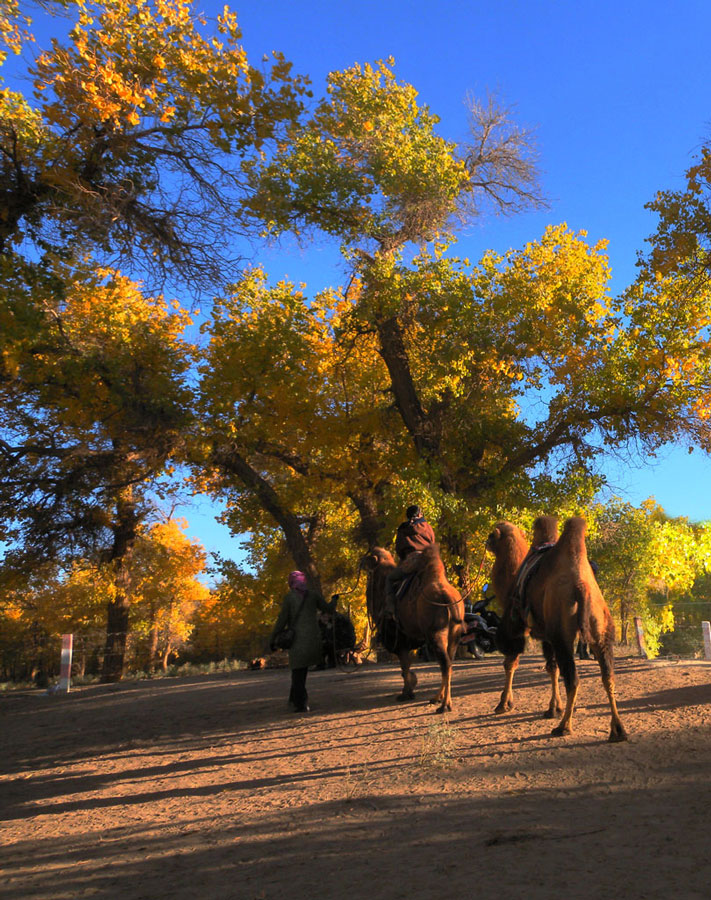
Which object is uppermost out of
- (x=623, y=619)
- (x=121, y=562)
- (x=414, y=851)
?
(x=121, y=562)

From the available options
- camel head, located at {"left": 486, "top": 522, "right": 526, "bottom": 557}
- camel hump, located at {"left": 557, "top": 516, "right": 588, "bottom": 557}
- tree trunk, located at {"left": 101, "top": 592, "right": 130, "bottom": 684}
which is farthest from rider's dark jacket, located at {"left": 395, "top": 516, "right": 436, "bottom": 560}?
tree trunk, located at {"left": 101, "top": 592, "right": 130, "bottom": 684}

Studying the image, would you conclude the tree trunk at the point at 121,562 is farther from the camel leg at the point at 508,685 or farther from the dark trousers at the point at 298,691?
the camel leg at the point at 508,685

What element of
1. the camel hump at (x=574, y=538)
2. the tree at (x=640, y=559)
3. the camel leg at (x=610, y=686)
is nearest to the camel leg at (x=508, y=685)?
the camel leg at (x=610, y=686)

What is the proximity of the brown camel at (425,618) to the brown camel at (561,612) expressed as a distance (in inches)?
28.0

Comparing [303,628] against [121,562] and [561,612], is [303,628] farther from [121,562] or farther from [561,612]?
[121,562]

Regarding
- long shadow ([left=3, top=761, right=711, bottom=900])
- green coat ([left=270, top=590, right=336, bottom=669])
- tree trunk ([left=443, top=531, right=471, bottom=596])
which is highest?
tree trunk ([left=443, top=531, right=471, bottom=596])

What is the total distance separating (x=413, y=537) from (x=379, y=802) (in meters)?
5.09

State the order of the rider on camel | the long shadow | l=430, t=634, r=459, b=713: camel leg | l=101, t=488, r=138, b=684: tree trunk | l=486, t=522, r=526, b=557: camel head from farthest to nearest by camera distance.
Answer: l=101, t=488, r=138, b=684: tree trunk
the rider on camel
l=486, t=522, r=526, b=557: camel head
l=430, t=634, r=459, b=713: camel leg
the long shadow

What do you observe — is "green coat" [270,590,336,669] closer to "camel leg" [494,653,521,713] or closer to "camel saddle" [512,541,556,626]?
"camel leg" [494,653,521,713]

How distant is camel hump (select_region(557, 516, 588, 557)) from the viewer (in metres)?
7.96

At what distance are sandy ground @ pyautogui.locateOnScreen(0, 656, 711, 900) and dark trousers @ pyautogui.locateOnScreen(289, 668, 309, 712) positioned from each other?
1.11ft

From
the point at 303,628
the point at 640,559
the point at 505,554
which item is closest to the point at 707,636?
the point at 505,554

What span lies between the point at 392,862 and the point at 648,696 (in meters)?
6.32

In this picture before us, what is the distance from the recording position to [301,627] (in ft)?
36.7
